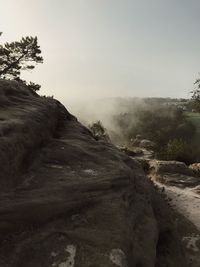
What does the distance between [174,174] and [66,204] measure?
18.4m

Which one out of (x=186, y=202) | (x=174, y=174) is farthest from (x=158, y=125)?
(x=186, y=202)

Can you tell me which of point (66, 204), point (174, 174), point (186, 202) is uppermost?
point (66, 204)

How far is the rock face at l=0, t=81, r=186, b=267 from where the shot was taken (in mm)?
8938

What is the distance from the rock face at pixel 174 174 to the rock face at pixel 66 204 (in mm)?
11362

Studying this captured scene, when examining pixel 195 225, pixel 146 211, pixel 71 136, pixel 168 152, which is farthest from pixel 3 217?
pixel 168 152

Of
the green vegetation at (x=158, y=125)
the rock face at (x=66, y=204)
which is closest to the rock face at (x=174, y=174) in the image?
the rock face at (x=66, y=204)

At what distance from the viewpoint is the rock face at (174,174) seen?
2587 cm

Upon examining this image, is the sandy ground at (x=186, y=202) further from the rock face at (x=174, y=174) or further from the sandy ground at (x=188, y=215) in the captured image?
the rock face at (x=174, y=174)

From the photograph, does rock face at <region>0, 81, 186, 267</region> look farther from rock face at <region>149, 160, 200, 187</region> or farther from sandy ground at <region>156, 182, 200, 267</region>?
rock face at <region>149, 160, 200, 187</region>

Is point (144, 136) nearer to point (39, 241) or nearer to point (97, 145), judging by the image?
point (97, 145)

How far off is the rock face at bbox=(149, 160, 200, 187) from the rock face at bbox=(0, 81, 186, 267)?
11.4 meters

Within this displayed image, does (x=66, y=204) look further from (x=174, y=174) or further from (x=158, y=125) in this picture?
(x=158, y=125)

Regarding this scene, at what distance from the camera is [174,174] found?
27297 millimetres

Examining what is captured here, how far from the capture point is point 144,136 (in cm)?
6819
